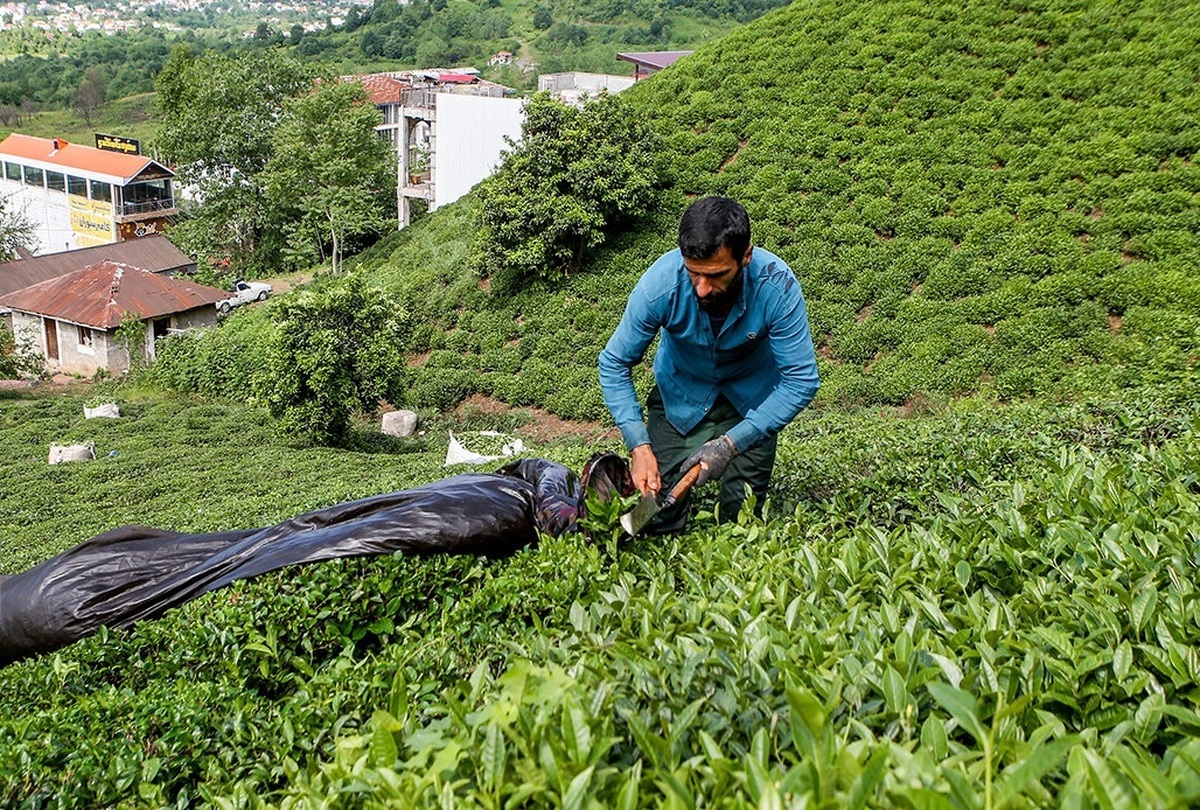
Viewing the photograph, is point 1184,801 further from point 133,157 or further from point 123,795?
point 133,157

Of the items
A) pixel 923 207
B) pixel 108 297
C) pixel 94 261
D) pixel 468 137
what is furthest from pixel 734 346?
pixel 94 261

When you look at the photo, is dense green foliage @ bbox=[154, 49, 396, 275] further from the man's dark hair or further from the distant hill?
the man's dark hair

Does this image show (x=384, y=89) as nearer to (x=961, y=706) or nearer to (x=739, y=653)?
(x=739, y=653)

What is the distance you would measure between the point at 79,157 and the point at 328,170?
21.8 meters

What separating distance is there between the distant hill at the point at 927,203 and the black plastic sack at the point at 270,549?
7.04 m

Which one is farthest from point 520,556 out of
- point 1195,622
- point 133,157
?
point 133,157

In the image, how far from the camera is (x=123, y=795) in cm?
245

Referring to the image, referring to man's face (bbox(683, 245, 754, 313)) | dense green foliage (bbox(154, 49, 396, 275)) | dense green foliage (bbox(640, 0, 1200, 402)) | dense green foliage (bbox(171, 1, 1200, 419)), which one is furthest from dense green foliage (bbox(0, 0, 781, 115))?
man's face (bbox(683, 245, 754, 313))

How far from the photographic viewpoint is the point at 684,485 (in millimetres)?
3562

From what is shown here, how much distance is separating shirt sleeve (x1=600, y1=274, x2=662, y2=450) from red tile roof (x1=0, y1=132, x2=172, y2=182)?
45.4m

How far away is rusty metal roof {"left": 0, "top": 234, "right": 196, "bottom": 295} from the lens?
3144 cm

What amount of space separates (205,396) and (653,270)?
63.7 ft

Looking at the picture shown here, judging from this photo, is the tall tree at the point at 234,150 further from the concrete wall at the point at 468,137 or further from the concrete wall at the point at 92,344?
the concrete wall at the point at 92,344

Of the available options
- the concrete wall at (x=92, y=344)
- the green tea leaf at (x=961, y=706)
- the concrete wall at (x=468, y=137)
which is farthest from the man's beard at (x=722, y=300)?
the concrete wall at (x=468, y=137)
